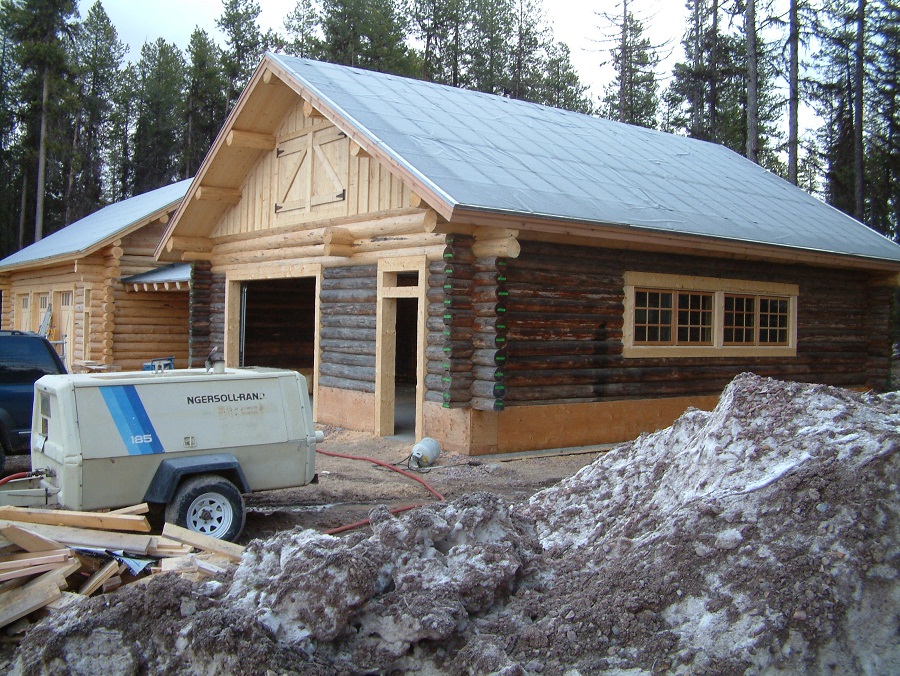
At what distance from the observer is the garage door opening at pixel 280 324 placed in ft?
60.8

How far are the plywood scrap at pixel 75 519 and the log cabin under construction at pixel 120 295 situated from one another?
14.3m

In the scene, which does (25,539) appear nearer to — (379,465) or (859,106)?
(379,465)

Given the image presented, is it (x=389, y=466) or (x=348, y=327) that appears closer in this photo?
(x=389, y=466)

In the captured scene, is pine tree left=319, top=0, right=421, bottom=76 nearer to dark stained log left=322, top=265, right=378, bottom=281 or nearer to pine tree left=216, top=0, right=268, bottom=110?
pine tree left=216, top=0, right=268, bottom=110

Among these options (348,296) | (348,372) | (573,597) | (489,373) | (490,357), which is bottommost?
(573,597)

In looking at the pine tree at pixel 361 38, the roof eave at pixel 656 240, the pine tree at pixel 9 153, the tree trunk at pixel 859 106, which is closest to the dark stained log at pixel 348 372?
the roof eave at pixel 656 240

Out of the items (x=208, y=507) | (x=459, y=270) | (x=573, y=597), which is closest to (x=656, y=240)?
(x=459, y=270)

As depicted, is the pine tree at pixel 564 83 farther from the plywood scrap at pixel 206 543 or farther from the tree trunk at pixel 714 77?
the plywood scrap at pixel 206 543

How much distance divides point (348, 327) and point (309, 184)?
8.88 feet

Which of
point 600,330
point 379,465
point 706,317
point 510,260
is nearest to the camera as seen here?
point 379,465

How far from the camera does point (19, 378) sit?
32.9ft

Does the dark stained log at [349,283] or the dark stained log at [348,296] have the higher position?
the dark stained log at [349,283]

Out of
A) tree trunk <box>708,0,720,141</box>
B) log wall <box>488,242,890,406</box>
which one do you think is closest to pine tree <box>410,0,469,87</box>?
tree trunk <box>708,0,720,141</box>

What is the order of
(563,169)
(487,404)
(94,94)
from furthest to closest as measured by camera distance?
(94,94) → (563,169) → (487,404)
